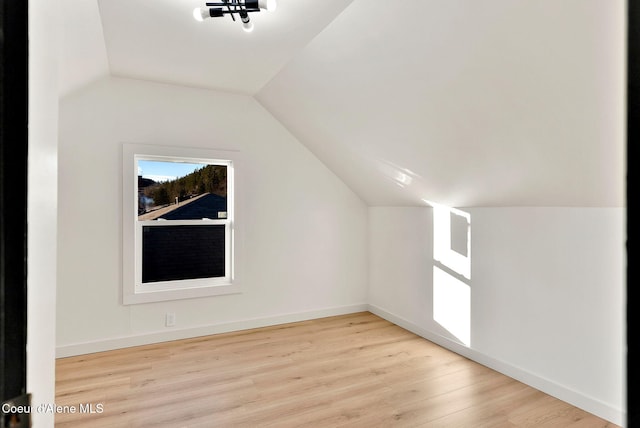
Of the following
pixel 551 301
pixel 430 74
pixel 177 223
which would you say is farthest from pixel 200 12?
pixel 551 301

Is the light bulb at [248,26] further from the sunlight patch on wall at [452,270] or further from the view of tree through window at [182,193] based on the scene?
the sunlight patch on wall at [452,270]

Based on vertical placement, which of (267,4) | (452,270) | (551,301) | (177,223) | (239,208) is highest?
(267,4)

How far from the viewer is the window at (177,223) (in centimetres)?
338

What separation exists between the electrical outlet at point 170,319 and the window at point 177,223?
0.17 metres

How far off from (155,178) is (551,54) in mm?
3395

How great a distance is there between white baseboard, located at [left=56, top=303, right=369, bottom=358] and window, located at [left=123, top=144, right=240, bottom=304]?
355 mm

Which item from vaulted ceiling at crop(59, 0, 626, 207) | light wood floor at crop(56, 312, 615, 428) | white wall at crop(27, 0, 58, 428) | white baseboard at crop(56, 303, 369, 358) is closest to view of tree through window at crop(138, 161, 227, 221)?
vaulted ceiling at crop(59, 0, 626, 207)

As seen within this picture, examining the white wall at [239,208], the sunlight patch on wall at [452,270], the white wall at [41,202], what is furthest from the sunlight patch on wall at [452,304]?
the white wall at [41,202]

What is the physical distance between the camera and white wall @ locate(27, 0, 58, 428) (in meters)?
0.65

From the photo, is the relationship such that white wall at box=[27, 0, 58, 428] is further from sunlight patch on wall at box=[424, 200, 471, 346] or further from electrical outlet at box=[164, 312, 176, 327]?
sunlight patch on wall at box=[424, 200, 471, 346]

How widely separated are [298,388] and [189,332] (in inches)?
60.3

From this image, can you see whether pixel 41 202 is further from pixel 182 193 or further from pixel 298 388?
pixel 182 193

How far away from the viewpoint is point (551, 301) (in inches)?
99.9

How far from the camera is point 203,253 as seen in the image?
3811 millimetres
